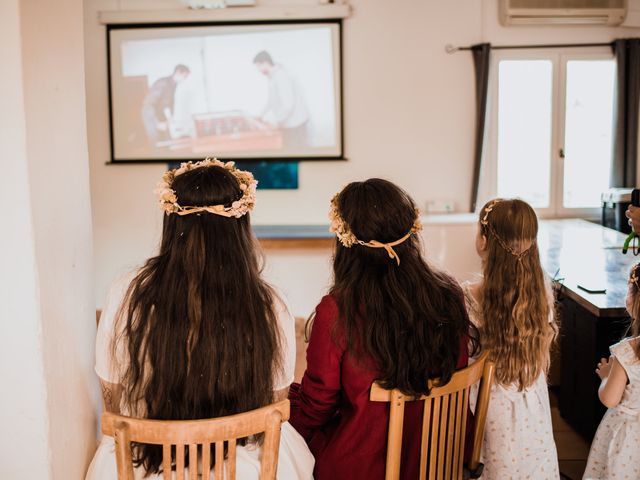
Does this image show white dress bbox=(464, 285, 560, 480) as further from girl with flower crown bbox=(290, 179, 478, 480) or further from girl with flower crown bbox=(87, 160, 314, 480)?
girl with flower crown bbox=(87, 160, 314, 480)

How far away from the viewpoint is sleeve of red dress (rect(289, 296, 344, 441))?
1616 millimetres

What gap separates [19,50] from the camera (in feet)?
4.14

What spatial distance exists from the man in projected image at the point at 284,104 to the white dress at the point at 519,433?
3455 mm

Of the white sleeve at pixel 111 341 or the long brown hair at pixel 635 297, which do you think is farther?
the long brown hair at pixel 635 297

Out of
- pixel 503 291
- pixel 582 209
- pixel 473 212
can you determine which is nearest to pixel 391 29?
pixel 473 212

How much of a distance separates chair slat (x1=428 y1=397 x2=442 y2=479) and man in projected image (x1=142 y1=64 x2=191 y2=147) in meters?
4.25

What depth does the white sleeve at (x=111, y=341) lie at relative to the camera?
4.92 ft

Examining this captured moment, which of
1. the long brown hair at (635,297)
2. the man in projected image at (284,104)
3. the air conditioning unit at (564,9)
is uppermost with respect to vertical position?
the air conditioning unit at (564,9)

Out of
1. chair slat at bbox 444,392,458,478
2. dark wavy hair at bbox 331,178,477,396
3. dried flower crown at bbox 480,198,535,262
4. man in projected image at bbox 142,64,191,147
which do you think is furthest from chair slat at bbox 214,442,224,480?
man in projected image at bbox 142,64,191,147

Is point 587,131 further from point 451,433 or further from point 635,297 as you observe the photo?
point 451,433

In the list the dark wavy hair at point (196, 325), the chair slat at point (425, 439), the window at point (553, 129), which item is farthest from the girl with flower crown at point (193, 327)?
the window at point (553, 129)

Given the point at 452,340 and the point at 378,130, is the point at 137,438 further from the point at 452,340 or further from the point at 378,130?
the point at 378,130

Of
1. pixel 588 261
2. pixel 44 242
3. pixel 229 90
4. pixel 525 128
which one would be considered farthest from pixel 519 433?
pixel 229 90

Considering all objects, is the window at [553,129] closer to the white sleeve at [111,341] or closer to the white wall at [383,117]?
the white wall at [383,117]
